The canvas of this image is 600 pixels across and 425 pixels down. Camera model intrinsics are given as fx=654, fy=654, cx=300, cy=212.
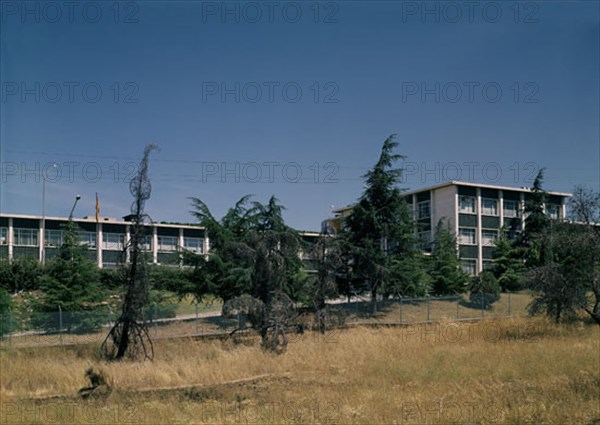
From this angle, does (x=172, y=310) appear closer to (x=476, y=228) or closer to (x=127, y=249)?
(x=127, y=249)

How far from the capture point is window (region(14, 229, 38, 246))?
73.2 m

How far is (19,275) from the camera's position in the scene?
52.6 metres

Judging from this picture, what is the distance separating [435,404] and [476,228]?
183 ft

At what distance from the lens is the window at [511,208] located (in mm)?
73438

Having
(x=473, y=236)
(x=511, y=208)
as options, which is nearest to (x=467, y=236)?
(x=473, y=236)

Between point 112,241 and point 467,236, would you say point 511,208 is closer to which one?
point 467,236

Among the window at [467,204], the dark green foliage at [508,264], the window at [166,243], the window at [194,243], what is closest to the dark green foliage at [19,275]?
the window at [166,243]

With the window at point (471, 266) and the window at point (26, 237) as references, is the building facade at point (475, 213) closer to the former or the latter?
the window at point (471, 266)

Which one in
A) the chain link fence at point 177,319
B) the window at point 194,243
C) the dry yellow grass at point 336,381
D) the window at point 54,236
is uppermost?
the window at point 54,236

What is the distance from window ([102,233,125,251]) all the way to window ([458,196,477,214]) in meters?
39.1

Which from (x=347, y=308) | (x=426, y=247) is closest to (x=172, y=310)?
(x=347, y=308)

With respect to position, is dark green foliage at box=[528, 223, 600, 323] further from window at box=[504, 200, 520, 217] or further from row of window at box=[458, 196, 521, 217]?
window at box=[504, 200, 520, 217]

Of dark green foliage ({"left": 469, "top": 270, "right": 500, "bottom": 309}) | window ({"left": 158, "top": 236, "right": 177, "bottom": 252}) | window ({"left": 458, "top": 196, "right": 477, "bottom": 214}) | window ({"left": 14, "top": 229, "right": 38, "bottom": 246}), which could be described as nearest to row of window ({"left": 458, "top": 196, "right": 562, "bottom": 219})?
window ({"left": 458, "top": 196, "right": 477, "bottom": 214})

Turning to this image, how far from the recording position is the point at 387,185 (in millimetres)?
43875
